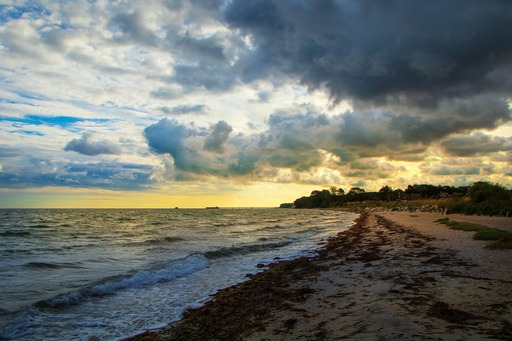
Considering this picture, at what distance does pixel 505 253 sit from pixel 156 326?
1549 centimetres

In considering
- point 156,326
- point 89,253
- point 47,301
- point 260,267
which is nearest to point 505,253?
point 260,267

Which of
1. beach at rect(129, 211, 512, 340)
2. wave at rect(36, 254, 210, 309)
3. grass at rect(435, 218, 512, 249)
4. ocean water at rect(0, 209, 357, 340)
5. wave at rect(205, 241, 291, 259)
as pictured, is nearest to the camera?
beach at rect(129, 211, 512, 340)

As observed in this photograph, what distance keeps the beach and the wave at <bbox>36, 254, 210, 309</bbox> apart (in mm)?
4479

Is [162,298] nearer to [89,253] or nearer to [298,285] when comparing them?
[298,285]

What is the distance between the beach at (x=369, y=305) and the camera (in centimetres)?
629

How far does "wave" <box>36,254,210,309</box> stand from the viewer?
37.2 ft

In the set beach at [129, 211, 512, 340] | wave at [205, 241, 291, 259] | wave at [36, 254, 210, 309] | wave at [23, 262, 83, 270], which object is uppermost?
beach at [129, 211, 512, 340]

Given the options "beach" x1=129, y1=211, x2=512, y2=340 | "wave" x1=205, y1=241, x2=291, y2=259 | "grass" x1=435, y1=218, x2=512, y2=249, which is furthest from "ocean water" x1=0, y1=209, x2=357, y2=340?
"grass" x1=435, y1=218, x2=512, y2=249

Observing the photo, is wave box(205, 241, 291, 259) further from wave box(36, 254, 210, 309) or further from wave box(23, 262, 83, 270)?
wave box(23, 262, 83, 270)

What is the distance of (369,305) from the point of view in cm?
816

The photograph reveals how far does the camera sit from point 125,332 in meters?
8.30

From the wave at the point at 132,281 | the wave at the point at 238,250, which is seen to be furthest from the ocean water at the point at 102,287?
the wave at the point at 238,250

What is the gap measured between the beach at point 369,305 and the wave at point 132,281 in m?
4.48

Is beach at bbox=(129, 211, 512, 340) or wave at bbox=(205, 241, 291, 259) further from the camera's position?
wave at bbox=(205, 241, 291, 259)
